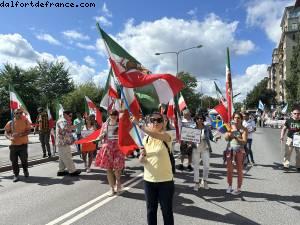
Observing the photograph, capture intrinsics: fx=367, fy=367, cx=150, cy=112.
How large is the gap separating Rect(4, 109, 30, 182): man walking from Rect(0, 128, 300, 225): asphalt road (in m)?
0.46

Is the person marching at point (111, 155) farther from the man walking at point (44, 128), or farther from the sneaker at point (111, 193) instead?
the man walking at point (44, 128)

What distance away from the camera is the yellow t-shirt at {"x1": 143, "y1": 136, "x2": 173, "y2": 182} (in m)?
4.69

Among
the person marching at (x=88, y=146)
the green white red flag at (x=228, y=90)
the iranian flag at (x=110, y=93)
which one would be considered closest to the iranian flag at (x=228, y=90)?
the green white red flag at (x=228, y=90)

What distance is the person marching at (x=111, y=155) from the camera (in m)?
7.39

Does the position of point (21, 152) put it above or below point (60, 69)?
below

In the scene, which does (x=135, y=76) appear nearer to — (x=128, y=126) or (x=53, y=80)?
(x=128, y=126)

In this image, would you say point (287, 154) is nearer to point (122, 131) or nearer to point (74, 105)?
point (122, 131)

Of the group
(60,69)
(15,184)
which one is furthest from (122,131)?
(60,69)

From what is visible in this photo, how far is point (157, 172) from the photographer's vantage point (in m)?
4.69

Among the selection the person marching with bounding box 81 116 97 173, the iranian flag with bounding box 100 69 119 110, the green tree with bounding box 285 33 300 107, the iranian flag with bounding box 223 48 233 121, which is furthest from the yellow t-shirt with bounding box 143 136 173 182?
the green tree with bounding box 285 33 300 107

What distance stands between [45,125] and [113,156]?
6.65 metres

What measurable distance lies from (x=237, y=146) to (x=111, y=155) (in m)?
2.52

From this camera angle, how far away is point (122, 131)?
264 inches

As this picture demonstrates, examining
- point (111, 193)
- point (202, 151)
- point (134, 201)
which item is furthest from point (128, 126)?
point (202, 151)
